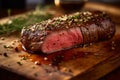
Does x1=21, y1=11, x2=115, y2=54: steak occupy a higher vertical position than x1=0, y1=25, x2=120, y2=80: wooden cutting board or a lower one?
higher

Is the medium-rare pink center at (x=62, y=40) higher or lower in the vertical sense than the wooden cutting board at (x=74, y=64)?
higher

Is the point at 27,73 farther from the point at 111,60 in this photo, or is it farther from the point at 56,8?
the point at 56,8

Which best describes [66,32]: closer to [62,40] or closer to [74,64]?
[62,40]

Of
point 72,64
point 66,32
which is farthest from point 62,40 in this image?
point 72,64

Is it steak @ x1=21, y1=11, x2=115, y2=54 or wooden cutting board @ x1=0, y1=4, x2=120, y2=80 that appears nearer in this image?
wooden cutting board @ x1=0, y1=4, x2=120, y2=80

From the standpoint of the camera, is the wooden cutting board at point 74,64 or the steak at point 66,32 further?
the steak at point 66,32

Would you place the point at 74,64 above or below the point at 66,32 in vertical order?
below

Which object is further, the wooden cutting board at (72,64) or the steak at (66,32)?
the steak at (66,32)
